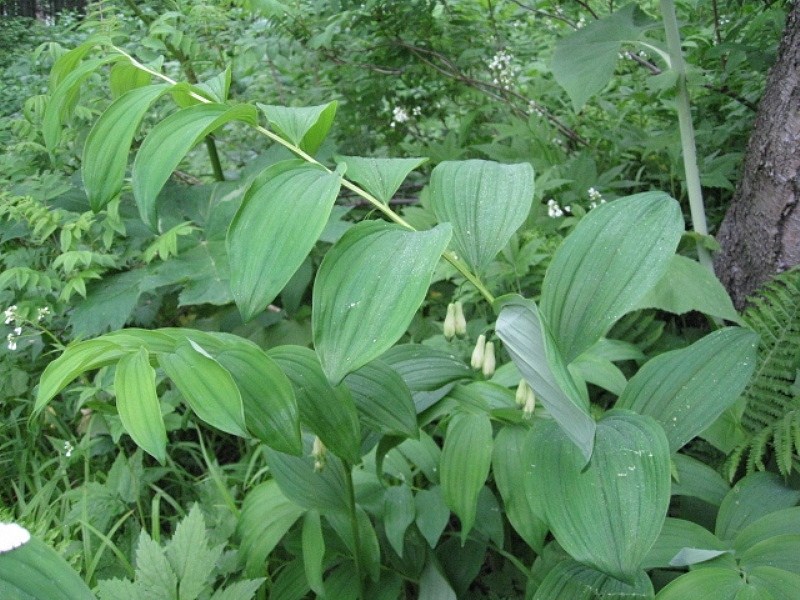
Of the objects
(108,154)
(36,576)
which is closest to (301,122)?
(108,154)

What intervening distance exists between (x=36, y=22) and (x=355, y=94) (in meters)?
1.73

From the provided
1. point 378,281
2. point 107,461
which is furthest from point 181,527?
point 107,461

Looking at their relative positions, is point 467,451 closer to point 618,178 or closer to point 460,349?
point 460,349

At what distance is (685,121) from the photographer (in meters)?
1.53

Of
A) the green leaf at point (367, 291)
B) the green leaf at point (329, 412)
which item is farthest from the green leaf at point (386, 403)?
the green leaf at point (367, 291)

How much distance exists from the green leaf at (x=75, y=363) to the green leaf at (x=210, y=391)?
8 centimetres

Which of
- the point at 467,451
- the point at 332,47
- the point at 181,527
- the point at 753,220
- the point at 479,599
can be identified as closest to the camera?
the point at 467,451

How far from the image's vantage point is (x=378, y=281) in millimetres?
681

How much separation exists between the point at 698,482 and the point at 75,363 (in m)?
0.93

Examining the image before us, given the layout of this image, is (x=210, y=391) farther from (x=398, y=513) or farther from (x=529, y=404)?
(x=398, y=513)

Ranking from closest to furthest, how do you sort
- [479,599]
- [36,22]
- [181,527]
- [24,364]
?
[181,527]
[479,599]
[24,364]
[36,22]

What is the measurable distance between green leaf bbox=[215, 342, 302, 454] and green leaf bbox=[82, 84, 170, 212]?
0.23 metres

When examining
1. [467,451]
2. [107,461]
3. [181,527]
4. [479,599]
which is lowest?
[107,461]

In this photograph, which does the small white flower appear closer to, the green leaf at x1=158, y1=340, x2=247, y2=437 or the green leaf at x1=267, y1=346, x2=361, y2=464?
the green leaf at x1=158, y1=340, x2=247, y2=437
